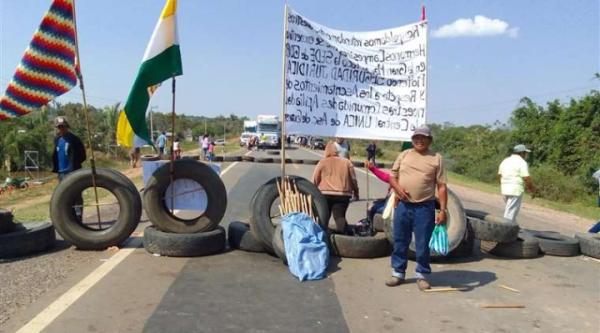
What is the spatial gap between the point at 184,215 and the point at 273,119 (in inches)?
1700

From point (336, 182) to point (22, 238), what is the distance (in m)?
4.37

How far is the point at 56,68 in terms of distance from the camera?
22.9 feet

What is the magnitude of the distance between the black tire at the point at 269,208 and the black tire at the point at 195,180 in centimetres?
65

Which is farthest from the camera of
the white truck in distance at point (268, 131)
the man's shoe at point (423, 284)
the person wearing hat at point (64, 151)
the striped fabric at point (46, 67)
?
the white truck in distance at point (268, 131)

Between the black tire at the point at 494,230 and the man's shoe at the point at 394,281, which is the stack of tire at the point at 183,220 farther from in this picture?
the black tire at the point at 494,230

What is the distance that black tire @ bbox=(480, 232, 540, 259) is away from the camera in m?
7.42

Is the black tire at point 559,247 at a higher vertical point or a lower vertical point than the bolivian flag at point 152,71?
lower

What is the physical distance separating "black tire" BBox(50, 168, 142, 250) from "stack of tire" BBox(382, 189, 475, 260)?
11.7ft

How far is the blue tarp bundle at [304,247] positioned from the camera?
6.05m

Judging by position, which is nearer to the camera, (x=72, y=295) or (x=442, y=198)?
(x=72, y=295)

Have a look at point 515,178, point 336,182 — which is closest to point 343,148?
point 515,178

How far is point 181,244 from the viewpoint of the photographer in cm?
684

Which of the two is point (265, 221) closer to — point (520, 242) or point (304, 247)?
point (304, 247)

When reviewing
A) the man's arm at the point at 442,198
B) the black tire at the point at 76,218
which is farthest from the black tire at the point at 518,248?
the black tire at the point at 76,218
